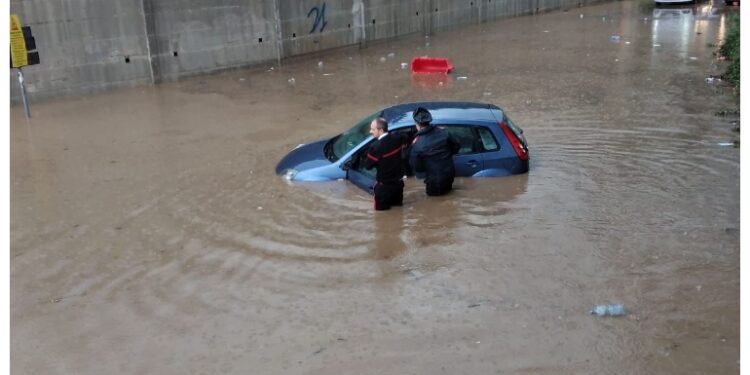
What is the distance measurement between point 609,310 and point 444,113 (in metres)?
4.03

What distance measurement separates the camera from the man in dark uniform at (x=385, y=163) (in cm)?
835

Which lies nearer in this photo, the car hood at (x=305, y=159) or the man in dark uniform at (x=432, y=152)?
the man in dark uniform at (x=432, y=152)

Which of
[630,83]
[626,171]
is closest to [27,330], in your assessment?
[626,171]

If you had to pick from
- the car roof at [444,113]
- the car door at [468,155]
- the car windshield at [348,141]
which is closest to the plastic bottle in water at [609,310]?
the car door at [468,155]

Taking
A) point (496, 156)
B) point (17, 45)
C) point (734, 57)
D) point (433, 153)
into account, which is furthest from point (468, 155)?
point (17, 45)

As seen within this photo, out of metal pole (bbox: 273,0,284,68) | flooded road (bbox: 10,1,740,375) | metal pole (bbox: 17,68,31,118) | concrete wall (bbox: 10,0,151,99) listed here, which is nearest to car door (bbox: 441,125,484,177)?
flooded road (bbox: 10,1,740,375)

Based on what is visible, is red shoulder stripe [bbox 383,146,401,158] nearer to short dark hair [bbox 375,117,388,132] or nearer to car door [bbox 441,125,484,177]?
short dark hair [bbox 375,117,388,132]

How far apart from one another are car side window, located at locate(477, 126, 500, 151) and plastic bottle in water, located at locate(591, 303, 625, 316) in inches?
141

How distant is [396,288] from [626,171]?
4797 millimetres

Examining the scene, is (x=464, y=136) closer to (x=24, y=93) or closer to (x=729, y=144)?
(x=729, y=144)

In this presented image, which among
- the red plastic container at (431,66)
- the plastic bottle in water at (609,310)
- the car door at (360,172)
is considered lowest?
the plastic bottle in water at (609,310)

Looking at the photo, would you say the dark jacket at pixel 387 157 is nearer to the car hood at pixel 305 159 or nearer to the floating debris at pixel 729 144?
the car hood at pixel 305 159

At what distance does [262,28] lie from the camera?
20594 millimetres

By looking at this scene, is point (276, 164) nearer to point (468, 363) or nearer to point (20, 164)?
point (20, 164)
